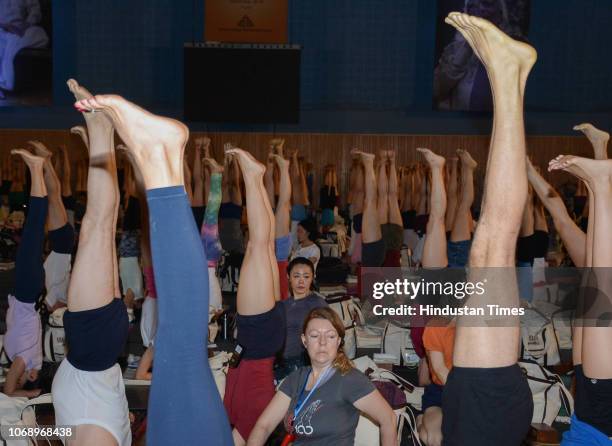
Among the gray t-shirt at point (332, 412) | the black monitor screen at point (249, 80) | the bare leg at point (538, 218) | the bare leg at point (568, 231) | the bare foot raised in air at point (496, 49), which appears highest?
the black monitor screen at point (249, 80)

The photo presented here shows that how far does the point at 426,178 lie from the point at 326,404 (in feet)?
24.7

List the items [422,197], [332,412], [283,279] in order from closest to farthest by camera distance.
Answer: [332,412] < [283,279] < [422,197]

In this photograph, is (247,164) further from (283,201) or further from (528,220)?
(528,220)

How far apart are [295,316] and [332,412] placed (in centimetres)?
169

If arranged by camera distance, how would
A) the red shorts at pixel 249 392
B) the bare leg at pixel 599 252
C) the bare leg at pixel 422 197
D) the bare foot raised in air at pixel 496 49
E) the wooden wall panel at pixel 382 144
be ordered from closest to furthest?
the bare foot raised in air at pixel 496 49 < the bare leg at pixel 599 252 < the red shorts at pixel 249 392 < the bare leg at pixel 422 197 < the wooden wall panel at pixel 382 144

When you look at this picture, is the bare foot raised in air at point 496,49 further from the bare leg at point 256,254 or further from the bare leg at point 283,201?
the bare leg at point 283,201

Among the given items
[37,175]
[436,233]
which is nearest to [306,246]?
[436,233]

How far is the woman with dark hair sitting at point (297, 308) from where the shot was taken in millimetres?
4695

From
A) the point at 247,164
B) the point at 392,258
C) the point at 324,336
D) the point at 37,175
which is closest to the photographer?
the point at 324,336

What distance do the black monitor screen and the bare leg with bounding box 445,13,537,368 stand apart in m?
12.1

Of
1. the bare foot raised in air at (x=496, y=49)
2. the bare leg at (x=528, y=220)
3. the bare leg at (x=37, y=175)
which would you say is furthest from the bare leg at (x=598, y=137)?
the bare leg at (x=37, y=175)

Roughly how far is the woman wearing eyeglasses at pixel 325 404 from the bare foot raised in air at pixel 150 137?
150 centimetres

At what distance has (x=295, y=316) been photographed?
4.70m

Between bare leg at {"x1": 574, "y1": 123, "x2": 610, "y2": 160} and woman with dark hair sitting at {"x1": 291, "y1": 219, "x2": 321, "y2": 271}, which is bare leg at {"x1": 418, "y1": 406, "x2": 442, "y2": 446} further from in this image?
woman with dark hair sitting at {"x1": 291, "y1": 219, "x2": 321, "y2": 271}
